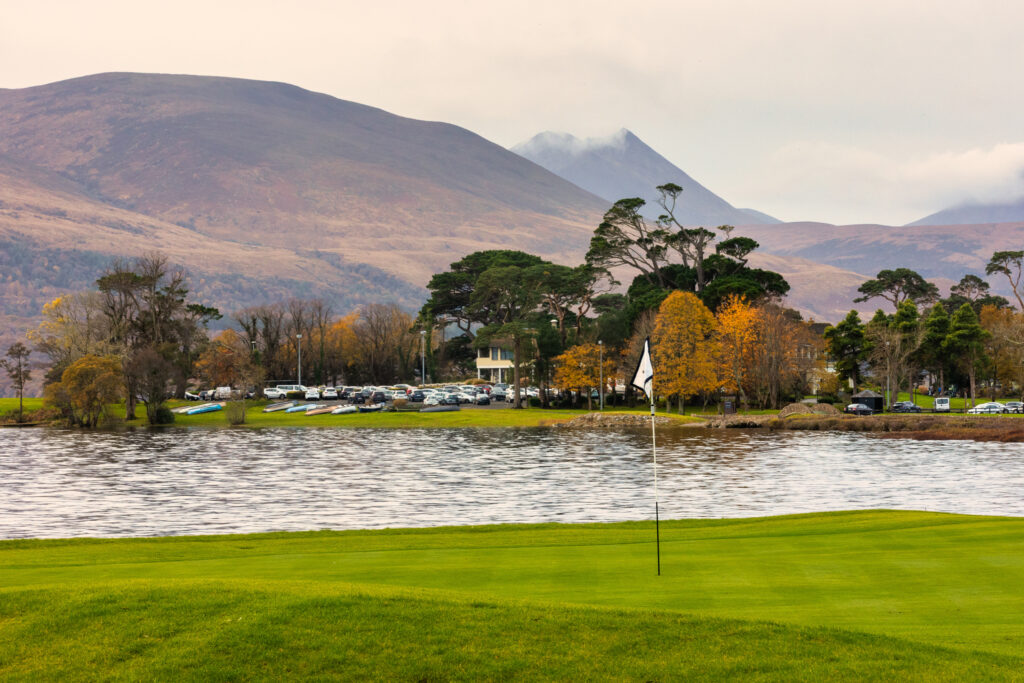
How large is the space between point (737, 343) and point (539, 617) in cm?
9039

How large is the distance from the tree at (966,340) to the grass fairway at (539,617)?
9881cm

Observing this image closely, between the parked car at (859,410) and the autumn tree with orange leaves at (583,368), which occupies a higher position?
the autumn tree with orange leaves at (583,368)

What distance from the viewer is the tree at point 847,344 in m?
119

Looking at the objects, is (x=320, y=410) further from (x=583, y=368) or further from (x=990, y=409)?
(x=990, y=409)

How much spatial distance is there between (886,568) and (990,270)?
143609 millimetres

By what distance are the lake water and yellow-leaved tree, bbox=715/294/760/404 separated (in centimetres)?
2253

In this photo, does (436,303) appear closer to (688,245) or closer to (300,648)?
A: (688,245)

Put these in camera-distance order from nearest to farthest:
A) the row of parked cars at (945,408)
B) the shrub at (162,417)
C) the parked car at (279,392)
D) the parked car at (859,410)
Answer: the row of parked cars at (945,408) < the shrub at (162,417) < the parked car at (859,410) < the parked car at (279,392)

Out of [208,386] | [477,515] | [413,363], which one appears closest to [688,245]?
[413,363]

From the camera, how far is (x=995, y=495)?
35812 mm

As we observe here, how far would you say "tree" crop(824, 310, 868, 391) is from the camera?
119 m

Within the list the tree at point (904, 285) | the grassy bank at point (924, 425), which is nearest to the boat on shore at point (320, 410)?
the grassy bank at point (924, 425)

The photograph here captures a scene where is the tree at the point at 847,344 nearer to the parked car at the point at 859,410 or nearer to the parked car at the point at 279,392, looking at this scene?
the parked car at the point at 859,410

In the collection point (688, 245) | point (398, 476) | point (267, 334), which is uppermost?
point (688, 245)
